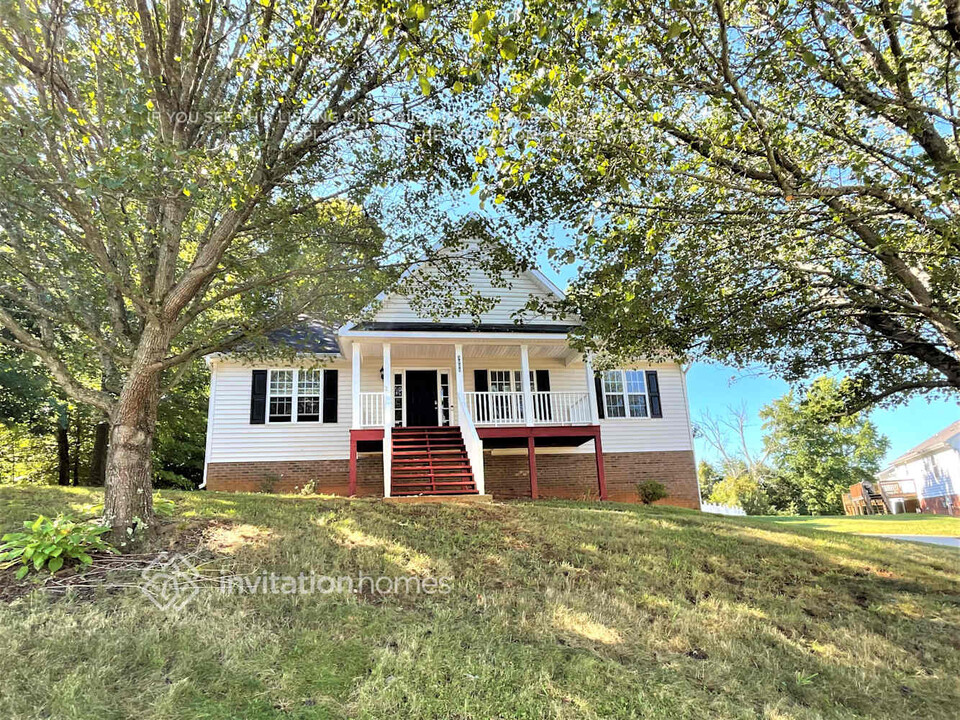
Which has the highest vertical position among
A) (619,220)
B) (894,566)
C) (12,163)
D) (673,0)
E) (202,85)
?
(202,85)

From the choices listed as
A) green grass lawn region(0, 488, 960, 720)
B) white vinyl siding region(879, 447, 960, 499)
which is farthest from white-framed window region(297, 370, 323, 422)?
white vinyl siding region(879, 447, 960, 499)

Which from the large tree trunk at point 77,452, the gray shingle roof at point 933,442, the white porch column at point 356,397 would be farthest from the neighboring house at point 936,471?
the large tree trunk at point 77,452

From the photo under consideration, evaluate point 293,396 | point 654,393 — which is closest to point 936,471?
point 654,393

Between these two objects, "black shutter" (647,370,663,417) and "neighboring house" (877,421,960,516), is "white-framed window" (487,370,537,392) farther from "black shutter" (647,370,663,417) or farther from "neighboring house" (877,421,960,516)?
"neighboring house" (877,421,960,516)

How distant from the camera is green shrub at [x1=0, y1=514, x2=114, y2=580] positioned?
4965 mm

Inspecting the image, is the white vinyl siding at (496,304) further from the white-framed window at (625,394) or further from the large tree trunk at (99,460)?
the large tree trunk at (99,460)

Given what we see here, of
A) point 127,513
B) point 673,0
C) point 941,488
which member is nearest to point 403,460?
point 127,513

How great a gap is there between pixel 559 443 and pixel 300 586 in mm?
9461

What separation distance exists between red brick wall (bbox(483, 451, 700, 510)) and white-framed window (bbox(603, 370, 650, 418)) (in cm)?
116

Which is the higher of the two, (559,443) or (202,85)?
(202,85)

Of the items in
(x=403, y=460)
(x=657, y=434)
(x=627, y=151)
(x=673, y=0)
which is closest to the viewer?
(x=673, y=0)

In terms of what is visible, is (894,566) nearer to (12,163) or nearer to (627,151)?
(627,151)

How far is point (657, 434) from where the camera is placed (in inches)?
593

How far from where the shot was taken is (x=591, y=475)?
1462 centimetres
